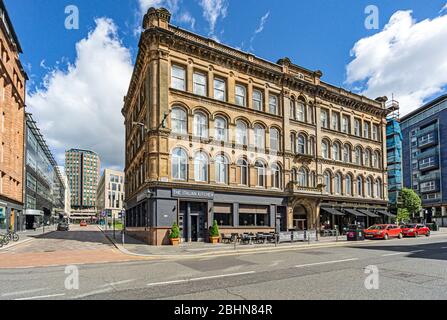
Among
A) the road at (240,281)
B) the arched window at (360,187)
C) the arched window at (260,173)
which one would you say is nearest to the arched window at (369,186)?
the arched window at (360,187)

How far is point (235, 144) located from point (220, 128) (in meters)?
1.97

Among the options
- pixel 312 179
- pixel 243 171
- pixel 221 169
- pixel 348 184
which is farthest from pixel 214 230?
pixel 348 184

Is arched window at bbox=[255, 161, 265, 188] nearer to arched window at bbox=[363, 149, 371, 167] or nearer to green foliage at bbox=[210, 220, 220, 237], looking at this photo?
green foliage at bbox=[210, 220, 220, 237]

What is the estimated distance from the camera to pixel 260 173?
30.4m

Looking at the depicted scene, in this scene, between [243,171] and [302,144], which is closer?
[243,171]

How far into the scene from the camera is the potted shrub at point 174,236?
2334 centimetres

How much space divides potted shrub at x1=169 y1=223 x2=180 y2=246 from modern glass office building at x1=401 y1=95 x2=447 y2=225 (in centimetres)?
6659

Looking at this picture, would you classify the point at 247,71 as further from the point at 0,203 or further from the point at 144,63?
the point at 0,203

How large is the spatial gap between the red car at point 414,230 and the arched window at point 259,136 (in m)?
17.4

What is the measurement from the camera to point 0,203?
33.4m

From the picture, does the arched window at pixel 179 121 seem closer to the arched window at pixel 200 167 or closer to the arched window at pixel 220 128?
the arched window at pixel 200 167

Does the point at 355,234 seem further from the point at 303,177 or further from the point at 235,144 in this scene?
the point at 235,144

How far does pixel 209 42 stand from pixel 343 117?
65.0ft
